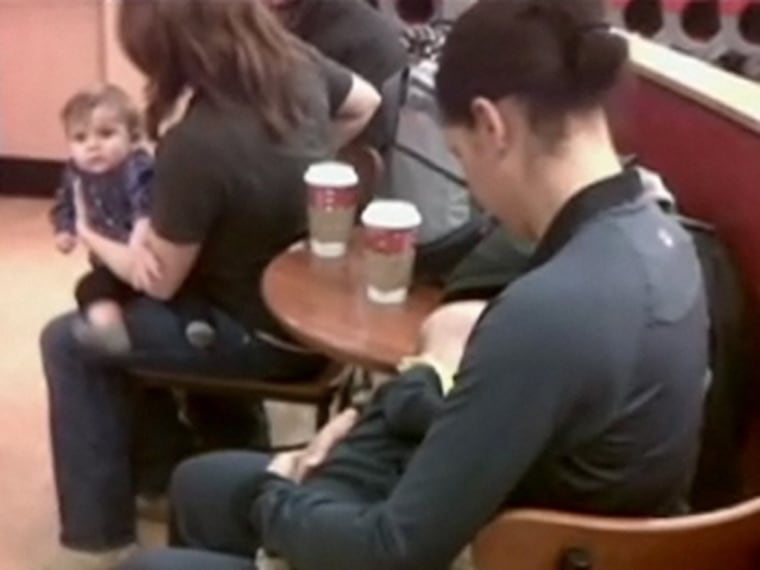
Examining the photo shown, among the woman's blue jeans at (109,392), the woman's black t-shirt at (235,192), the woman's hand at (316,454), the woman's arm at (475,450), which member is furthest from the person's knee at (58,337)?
the woman's arm at (475,450)

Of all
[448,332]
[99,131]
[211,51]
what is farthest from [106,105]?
[448,332]

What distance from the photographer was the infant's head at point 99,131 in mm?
2732

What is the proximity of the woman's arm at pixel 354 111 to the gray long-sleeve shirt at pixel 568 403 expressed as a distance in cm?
122

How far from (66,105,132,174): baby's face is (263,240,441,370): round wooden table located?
20.2 inches

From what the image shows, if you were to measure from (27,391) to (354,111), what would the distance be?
115 centimetres

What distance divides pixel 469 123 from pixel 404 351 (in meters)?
0.51

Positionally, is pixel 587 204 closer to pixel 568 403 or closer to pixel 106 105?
pixel 568 403

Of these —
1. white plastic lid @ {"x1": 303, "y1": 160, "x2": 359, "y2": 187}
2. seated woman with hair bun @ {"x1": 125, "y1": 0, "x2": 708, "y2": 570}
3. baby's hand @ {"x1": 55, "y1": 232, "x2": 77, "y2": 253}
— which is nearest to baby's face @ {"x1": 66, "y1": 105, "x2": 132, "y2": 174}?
baby's hand @ {"x1": 55, "y1": 232, "x2": 77, "y2": 253}

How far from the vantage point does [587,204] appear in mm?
1561

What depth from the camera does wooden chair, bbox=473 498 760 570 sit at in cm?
150

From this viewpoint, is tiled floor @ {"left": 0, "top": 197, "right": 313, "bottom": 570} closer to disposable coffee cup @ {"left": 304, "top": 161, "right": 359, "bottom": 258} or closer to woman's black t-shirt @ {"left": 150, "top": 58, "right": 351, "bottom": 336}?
woman's black t-shirt @ {"left": 150, "top": 58, "right": 351, "bottom": 336}

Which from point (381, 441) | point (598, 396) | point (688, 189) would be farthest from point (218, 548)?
point (688, 189)

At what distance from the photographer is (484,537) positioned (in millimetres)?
1512

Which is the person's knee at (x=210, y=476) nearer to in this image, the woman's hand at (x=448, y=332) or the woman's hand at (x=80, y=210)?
the woman's hand at (x=448, y=332)
